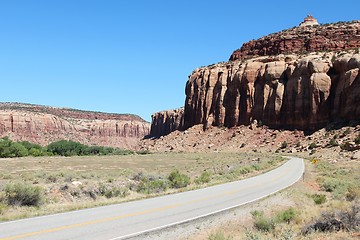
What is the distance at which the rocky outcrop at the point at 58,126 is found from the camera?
144250 millimetres

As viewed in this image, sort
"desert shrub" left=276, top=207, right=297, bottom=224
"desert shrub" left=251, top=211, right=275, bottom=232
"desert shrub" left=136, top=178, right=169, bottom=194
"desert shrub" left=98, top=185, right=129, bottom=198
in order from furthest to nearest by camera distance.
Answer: "desert shrub" left=136, top=178, right=169, bottom=194 → "desert shrub" left=98, top=185, right=129, bottom=198 → "desert shrub" left=276, top=207, right=297, bottom=224 → "desert shrub" left=251, top=211, right=275, bottom=232

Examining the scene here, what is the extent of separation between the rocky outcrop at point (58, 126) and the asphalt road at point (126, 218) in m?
139

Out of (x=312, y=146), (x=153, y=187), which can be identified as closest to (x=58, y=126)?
(x=312, y=146)

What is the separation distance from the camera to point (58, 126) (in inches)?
6216

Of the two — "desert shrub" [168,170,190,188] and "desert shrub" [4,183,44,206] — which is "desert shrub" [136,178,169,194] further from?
"desert shrub" [4,183,44,206]

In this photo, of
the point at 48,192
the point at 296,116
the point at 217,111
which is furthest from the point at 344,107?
the point at 48,192

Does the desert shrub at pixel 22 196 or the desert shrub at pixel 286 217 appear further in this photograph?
the desert shrub at pixel 22 196

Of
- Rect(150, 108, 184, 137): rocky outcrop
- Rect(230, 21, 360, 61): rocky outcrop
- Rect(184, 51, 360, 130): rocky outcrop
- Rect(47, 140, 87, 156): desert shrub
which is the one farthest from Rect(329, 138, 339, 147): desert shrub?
Rect(150, 108, 184, 137): rocky outcrop

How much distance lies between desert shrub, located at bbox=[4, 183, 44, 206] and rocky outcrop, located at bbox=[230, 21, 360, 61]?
77812 millimetres

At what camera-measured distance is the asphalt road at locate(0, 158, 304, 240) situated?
10086 mm

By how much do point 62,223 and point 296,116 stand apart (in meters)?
66.1

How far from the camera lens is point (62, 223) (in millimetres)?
11477

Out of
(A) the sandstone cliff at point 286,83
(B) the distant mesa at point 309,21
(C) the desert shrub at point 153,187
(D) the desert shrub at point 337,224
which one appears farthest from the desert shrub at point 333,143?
(B) the distant mesa at point 309,21

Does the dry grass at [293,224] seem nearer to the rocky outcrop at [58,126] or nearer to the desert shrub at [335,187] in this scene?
the desert shrub at [335,187]
